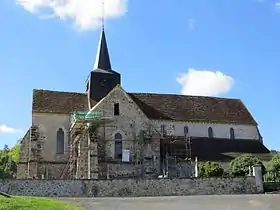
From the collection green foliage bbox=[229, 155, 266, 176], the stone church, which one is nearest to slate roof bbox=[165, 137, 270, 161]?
the stone church

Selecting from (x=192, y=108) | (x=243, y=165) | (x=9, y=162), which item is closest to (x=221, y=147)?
(x=192, y=108)

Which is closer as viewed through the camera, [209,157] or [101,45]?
[209,157]

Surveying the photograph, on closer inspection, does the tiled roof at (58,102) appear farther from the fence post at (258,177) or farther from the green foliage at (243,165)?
the fence post at (258,177)

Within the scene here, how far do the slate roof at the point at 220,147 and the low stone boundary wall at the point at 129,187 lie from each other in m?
10.0

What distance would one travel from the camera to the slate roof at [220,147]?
4591 centimetres

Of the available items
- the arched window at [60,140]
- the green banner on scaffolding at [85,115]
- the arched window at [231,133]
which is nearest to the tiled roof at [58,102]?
the arched window at [60,140]

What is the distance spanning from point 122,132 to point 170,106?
933 centimetres

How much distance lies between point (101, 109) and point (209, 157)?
37.8 feet

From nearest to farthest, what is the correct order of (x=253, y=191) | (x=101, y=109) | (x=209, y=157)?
(x=253, y=191) → (x=101, y=109) → (x=209, y=157)

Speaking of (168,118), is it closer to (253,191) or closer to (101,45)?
(101,45)

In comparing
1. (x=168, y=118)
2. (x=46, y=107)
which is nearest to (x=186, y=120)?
(x=168, y=118)

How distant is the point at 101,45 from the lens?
51.7 m

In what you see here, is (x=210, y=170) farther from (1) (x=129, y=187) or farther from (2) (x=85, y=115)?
(2) (x=85, y=115)

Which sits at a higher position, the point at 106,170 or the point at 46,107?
the point at 46,107
